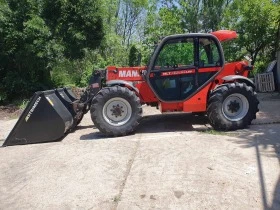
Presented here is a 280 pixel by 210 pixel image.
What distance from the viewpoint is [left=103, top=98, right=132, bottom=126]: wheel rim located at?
6871mm

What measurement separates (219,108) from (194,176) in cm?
256

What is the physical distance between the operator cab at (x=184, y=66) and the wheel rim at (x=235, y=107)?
572 millimetres

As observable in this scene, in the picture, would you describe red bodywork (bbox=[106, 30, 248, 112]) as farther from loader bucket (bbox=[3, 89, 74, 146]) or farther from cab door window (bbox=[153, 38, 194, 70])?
loader bucket (bbox=[3, 89, 74, 146])

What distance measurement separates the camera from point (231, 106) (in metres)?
6.96

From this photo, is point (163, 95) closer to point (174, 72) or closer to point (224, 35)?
point (174, 72)

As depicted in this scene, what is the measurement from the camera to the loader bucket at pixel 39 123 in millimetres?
6570

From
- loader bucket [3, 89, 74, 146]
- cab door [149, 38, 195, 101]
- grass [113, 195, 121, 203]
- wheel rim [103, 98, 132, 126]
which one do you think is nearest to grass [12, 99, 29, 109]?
loader bucket [3, 89, 74, 146]

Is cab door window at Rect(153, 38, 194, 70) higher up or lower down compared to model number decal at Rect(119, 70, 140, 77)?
higher up

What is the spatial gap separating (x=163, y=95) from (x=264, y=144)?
7.34 ft

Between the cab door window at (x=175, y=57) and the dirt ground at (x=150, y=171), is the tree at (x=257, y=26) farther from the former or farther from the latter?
the dirt ground at (x=150, y=171)

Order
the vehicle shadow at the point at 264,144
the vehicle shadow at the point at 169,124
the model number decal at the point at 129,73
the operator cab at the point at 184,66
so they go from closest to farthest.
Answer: the vehicle shadow at the point at 264,144
the operator cab at the point at 184,66
the vehicle shadow at the point at 169,124
the model number decal at the point at 129,73

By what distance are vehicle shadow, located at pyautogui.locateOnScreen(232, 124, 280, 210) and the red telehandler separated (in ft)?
1.28

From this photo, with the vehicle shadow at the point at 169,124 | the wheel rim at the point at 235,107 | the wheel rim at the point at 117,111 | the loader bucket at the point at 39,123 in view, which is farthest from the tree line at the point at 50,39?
the loader bucket at the point at 39,123

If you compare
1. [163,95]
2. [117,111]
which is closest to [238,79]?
[163,95]
